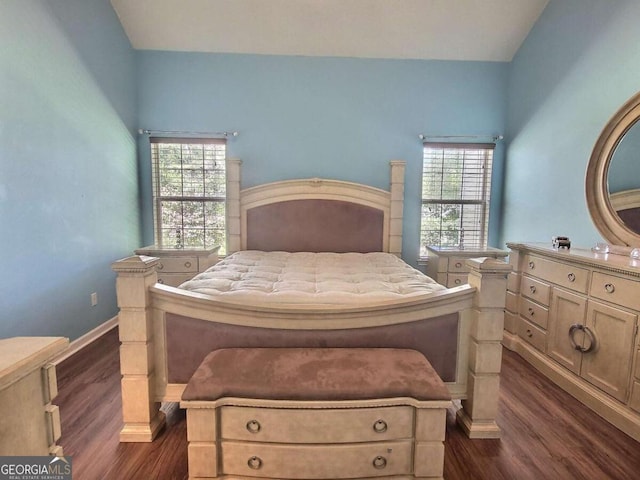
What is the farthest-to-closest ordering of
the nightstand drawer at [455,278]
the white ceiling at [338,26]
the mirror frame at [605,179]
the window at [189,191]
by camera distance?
the window at [189,191], the nightstand drawer at [455,278], the white ceiling at [338,26], the mirror frame at [605,179]

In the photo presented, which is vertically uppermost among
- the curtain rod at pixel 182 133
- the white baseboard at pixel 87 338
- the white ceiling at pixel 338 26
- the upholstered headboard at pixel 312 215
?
the white ceiling at pixel 338 26

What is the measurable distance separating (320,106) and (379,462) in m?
3.41

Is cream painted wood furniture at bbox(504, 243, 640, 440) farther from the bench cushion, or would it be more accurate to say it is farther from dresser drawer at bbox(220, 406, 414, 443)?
dresser drawer at bbox(220, 406, 414, 443)

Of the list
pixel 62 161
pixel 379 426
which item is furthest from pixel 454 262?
pixel 62 161

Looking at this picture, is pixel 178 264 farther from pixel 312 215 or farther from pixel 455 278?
pixel 455 278

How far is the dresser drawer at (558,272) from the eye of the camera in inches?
88.0

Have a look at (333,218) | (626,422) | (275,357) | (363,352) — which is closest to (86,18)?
(333,218)

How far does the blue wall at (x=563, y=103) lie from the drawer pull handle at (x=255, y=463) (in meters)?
2.90

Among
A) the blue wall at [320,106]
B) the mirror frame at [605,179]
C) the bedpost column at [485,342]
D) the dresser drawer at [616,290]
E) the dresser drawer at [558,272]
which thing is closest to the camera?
the bedpost column at [485,342]

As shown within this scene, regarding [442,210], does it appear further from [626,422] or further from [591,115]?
[626,422]

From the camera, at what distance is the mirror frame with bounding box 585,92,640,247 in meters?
2.35

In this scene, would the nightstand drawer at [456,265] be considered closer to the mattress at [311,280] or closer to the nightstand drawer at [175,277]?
the mattress at [311,280]

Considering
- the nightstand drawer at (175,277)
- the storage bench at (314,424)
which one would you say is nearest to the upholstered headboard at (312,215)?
the nightstand drawer at (175,277)
